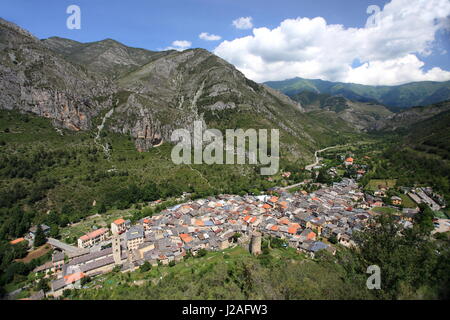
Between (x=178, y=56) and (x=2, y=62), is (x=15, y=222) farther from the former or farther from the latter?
(x=178, y=56)

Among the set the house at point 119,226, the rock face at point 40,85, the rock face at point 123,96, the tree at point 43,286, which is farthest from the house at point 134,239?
the rock face at point 40,85

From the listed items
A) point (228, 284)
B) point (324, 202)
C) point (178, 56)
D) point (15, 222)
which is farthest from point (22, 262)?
point (178, 56)

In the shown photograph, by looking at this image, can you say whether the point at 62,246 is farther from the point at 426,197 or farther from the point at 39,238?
the point at 426,197

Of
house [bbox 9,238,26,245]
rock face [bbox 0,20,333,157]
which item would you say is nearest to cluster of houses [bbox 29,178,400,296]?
house [bbox 9,238,26,245]

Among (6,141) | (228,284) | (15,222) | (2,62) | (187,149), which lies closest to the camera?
(228,284)

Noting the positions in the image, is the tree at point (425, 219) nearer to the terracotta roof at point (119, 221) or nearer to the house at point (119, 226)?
the house at point (119, 226)

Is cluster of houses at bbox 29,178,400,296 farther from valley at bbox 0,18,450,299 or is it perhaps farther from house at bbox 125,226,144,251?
valley at bbox 0,18,450,299

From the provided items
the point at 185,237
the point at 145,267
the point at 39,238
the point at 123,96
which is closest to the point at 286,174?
the point at 185,237
